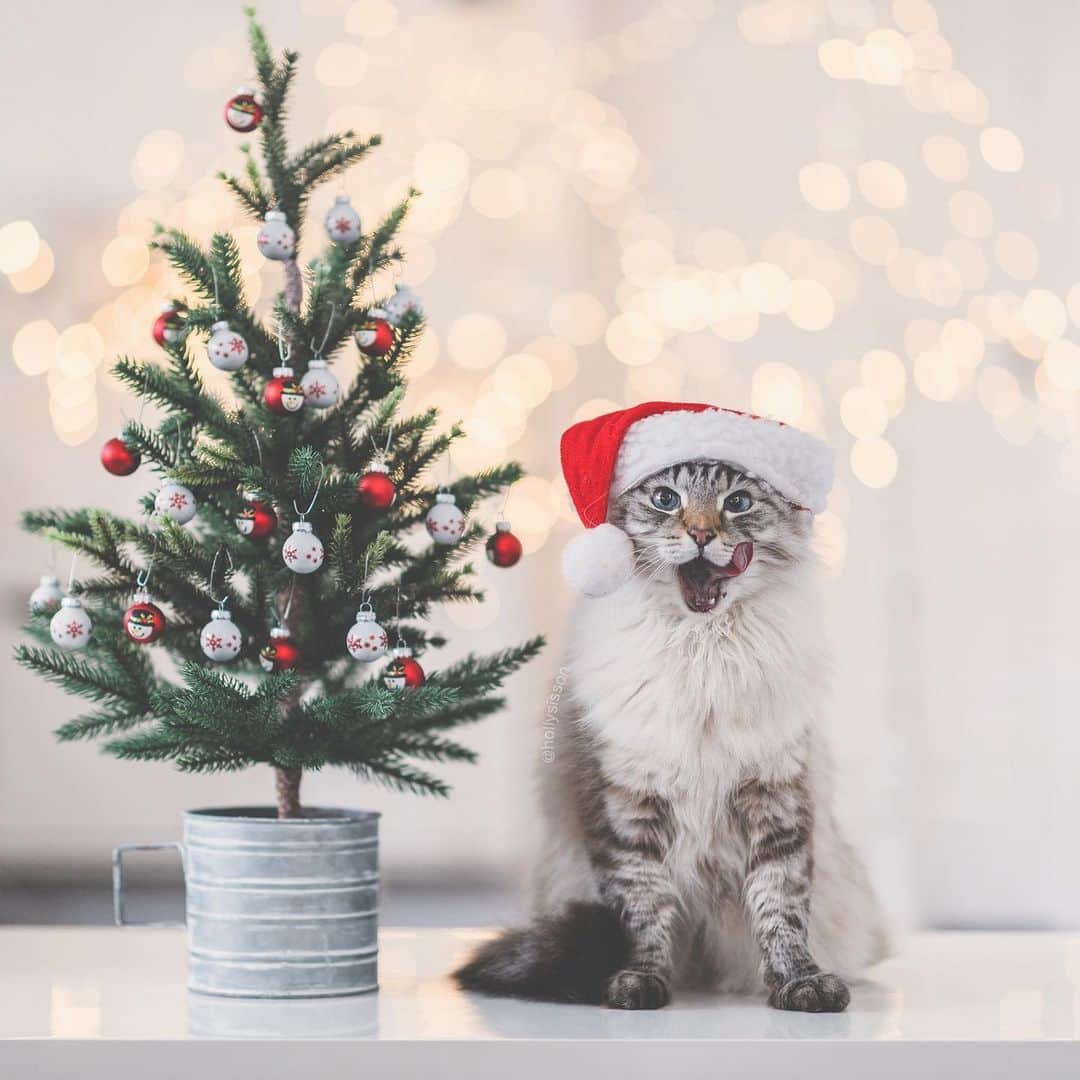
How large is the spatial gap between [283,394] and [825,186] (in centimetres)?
84

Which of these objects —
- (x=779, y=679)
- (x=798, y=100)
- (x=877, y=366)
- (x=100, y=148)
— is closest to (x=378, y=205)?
(x=100, y=148)

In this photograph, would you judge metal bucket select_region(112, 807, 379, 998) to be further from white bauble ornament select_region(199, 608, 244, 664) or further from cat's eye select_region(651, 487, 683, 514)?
cat's eye select_region(651, 487, 683, 514)

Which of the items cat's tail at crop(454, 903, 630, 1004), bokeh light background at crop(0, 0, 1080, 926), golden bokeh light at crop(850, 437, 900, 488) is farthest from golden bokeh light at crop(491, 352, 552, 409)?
cat's tail at crop(454, 903, 630, 1004)

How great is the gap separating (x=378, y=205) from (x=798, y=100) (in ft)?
1.75

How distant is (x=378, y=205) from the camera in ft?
5.17

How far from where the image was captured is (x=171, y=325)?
3.59 feet

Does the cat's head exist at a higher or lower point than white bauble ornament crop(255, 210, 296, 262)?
lower

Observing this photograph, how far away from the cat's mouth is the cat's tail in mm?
255

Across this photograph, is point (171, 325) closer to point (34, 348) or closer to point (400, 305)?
point (400, 305)

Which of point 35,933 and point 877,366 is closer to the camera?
point 35,933

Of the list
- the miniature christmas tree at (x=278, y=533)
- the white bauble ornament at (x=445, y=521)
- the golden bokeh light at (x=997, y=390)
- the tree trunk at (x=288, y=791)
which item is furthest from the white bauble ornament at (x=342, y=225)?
the golden bokeh light at (x=997, y=390)

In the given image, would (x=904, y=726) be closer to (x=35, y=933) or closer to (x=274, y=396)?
(x=274, y=396)

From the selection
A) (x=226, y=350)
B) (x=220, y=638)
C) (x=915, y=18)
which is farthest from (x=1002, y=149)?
(x=220, y=638)

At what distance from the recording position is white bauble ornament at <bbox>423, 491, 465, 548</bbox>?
42.6 inches
